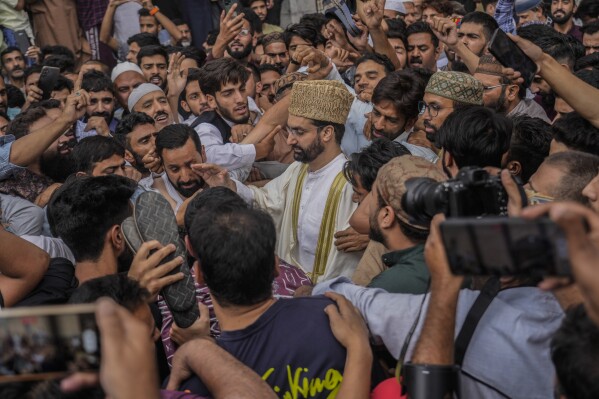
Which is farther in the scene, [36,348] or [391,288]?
[391,288]

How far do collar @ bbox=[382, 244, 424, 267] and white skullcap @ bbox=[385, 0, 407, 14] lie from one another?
537cm

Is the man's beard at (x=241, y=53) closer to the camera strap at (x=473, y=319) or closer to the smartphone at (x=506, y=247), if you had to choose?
the camera strap at (x=473, y=319)

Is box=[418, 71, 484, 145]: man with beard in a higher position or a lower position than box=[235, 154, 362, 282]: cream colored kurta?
higher

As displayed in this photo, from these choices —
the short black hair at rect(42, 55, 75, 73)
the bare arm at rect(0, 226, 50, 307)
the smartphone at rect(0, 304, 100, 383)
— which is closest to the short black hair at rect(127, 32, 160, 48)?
the short black hair at rect(42, 55, 75, 73)

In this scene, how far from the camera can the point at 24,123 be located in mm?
5309


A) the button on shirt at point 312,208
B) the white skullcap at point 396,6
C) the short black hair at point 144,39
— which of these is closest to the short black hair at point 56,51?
the short black hair at point 144,39

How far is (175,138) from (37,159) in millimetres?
935

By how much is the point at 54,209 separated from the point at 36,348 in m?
1.73

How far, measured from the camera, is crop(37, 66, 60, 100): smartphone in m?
7.02

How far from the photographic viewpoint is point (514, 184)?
85.8 inches

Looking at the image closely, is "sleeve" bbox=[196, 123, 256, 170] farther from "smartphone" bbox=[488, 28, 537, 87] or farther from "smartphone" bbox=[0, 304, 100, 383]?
"smartphone" bbox=[0, 304, 100, 383]

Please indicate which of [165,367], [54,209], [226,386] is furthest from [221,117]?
[226,386]

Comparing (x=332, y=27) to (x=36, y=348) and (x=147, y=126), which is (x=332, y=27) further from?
(x=36, y=348)

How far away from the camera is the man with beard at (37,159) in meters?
4.62
